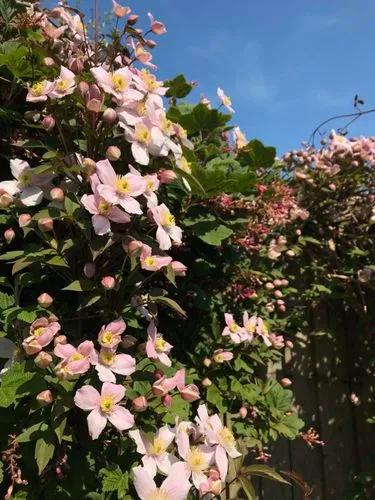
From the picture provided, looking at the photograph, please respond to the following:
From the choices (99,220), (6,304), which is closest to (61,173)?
(99,220)

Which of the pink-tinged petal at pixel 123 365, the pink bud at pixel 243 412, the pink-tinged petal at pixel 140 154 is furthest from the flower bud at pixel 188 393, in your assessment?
the pink bud at pixel 243 412

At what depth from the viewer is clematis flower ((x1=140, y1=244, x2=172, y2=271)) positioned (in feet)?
3.69

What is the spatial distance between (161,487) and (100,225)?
52 cm

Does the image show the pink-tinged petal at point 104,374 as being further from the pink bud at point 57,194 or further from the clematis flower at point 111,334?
the pink bud at point 57,194

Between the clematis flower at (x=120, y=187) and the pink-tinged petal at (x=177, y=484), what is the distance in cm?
52

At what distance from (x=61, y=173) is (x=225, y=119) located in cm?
65

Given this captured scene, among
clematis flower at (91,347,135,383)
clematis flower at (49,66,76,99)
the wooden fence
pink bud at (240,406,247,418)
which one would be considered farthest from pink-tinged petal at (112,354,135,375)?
the wooden fence

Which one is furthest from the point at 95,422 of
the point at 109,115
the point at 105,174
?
the point at 109,115

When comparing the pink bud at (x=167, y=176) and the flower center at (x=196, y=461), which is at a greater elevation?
the pink bud at (x=167, y=176)

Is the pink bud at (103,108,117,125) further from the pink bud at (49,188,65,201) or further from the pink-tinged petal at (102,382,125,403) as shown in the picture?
the pink-tinged petal at (102,382,125,403)

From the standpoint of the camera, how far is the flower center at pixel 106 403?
1.03 meters

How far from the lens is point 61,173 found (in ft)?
3.85

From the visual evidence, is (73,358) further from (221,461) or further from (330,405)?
(330,405)

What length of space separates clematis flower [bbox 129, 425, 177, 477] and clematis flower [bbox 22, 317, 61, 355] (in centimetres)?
28
